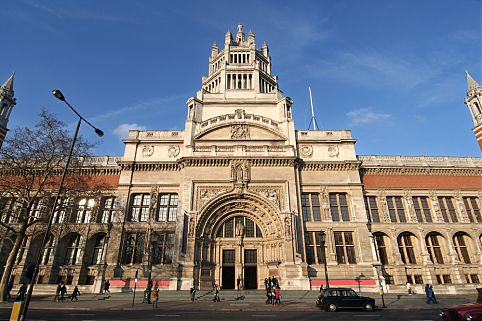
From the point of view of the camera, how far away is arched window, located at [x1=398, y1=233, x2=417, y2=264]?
30.6m

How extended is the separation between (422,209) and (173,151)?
32129mm

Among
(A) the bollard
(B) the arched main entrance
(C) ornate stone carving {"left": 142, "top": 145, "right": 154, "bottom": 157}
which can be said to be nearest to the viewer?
(A) the bollard

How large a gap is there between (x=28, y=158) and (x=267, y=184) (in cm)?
2338

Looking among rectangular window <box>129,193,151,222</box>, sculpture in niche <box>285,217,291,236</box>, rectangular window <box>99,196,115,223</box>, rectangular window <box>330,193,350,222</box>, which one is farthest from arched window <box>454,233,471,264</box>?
rectangular window <box>99,196,115,223</box>

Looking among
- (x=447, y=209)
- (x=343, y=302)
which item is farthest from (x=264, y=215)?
(x=447, y=209)

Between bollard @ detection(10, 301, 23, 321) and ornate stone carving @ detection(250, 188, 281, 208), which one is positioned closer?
bollard @ detection(10, 301, 23, 321)

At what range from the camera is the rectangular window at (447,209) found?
3284 centimetres

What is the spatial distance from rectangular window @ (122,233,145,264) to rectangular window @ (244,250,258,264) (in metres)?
11.5

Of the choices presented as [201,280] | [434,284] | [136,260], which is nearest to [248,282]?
[201,280]

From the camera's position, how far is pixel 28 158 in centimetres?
2338

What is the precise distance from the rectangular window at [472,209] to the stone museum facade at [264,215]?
0.55 ft

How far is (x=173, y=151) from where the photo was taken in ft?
111

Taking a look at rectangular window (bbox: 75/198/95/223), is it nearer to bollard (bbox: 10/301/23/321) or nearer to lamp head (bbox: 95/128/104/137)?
lamp head (bbox: 95/128/104/137)

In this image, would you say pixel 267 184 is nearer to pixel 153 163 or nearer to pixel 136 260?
pixel 153 163
